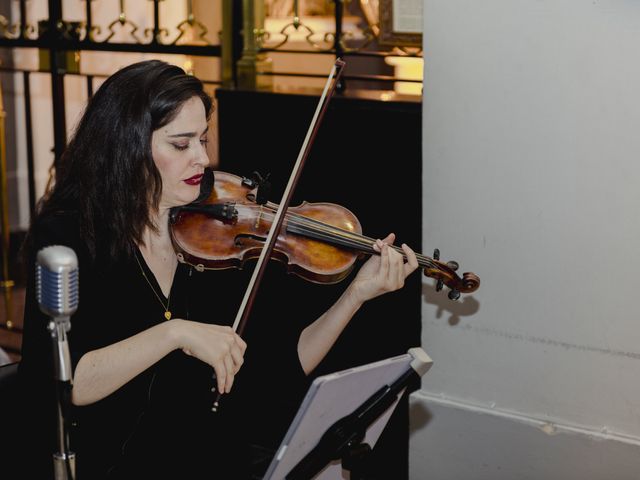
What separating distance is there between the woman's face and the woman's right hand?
0.35 metres

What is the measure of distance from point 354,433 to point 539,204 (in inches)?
42.3

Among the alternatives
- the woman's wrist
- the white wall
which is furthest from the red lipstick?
the white wall

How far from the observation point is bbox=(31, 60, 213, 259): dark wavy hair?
1.87 meters

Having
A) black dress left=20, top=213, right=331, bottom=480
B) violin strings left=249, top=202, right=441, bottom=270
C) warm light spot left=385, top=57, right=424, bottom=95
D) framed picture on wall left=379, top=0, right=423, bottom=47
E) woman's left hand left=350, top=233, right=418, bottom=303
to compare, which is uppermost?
framed picture on wall left=379, top=0, right=423, bottom=47

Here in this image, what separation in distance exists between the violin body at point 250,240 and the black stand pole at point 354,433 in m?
0.51

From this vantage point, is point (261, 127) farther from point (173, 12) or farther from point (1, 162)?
point (173, 12)

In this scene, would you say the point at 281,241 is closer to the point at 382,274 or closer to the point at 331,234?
the point at 331,234

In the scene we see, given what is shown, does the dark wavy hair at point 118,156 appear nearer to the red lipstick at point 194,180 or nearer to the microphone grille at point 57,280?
the red lipstick at point 194,180

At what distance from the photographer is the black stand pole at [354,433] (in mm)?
1556

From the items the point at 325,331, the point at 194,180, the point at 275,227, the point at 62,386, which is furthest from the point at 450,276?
the point at 62,386

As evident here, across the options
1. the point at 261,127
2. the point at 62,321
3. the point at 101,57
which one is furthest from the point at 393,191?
the point at 101,57

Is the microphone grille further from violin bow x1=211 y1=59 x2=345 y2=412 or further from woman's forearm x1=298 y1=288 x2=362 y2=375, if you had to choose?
woman's forearm x1=298 y1=288 x2=362 y2=375

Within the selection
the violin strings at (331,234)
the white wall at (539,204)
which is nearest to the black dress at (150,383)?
the violin strings at (331,234)

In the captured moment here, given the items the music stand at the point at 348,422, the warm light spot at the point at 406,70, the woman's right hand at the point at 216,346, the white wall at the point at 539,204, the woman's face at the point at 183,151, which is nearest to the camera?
the music stand at the point at 348,422
